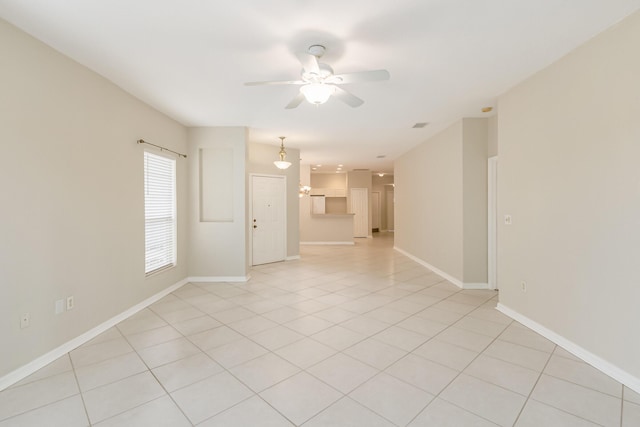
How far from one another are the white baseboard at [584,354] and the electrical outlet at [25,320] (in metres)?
4.67

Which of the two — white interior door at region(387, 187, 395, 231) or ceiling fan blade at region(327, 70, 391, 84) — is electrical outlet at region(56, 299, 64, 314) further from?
white interior door at region(387, 187, 395, 231)

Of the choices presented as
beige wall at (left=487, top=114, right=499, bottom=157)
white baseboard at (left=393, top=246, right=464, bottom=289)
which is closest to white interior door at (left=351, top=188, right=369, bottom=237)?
white baseboard at (left=393, top=246, right=464, bottom=289)

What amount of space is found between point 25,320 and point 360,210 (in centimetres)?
1060

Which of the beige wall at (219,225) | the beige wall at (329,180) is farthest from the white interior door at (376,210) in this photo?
the beige wall at (219,225)

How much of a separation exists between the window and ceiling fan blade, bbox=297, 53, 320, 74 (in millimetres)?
2811

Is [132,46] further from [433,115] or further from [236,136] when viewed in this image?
[433,115]

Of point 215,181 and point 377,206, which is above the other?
point 215,181

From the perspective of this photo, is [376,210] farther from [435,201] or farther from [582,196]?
[582,196]

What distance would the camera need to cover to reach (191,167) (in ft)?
16.6

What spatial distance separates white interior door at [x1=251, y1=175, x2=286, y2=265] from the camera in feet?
21.8

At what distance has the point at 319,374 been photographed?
2.31m

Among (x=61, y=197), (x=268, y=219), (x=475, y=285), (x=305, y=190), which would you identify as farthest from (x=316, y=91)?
(x=305, y=190)

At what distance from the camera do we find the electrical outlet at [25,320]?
228 centimetres

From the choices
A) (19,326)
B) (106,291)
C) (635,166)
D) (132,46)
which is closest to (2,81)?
(132,46)
